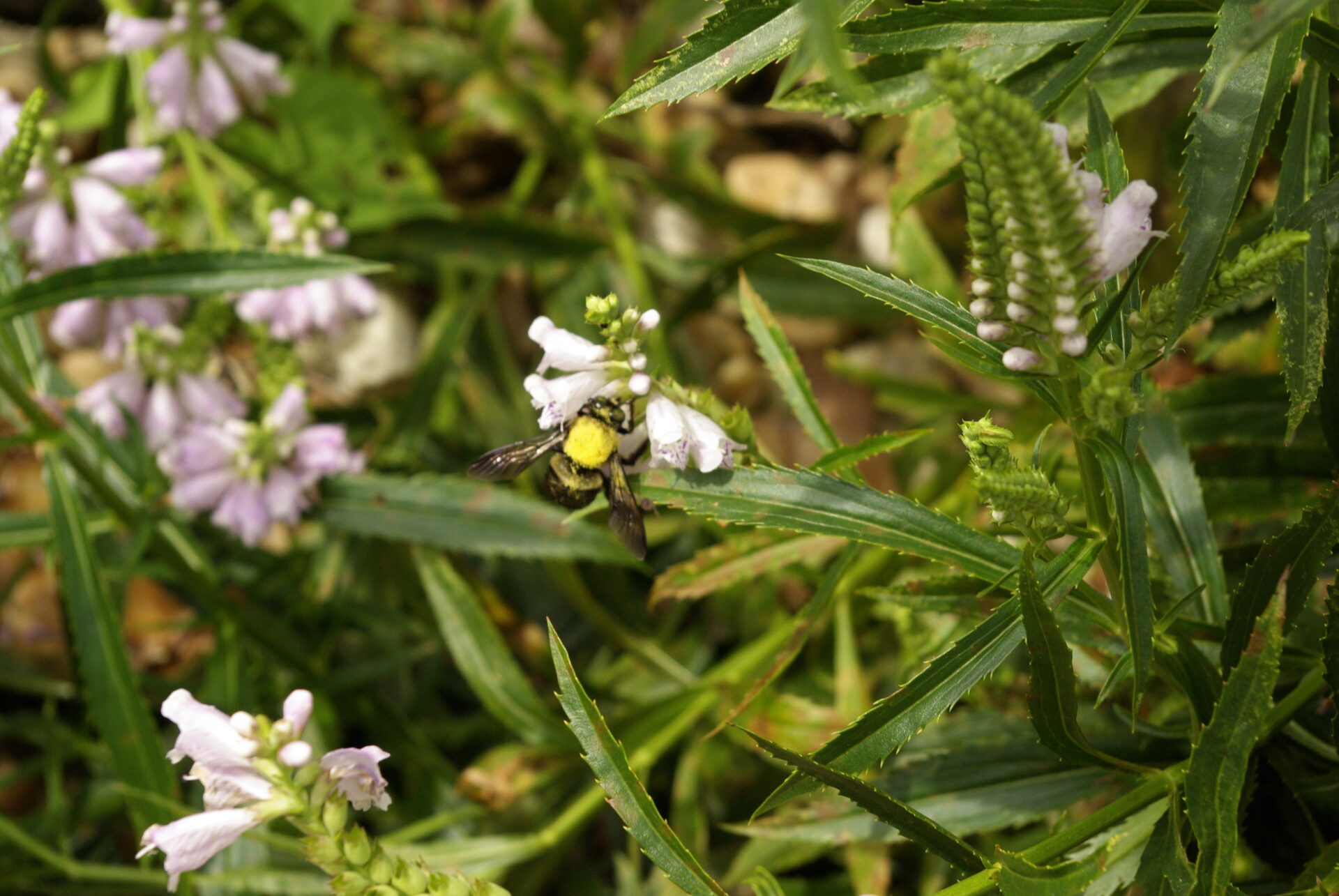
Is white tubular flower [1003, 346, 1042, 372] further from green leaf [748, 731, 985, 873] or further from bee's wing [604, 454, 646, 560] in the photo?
bee's wing [604, 454, 646, 560]

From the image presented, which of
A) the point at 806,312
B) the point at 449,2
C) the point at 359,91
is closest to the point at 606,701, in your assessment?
the point at 806,312

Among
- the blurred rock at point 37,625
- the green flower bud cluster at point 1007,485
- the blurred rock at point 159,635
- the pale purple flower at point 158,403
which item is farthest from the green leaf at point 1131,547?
the blurred rock at point 37,625

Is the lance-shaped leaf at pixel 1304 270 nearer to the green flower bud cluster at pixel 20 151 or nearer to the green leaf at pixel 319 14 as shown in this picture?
the green flower bud cluster at pixel 20 151

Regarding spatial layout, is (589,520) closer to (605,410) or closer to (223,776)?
(605,410)

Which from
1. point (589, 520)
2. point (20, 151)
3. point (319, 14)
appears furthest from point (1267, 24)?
point (319, 14)

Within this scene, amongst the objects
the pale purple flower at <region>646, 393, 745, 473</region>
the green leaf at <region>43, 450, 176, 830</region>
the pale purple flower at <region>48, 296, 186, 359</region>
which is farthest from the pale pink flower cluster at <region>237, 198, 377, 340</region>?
the pale purple flower at <region>646, 393, 745, 473</region>
